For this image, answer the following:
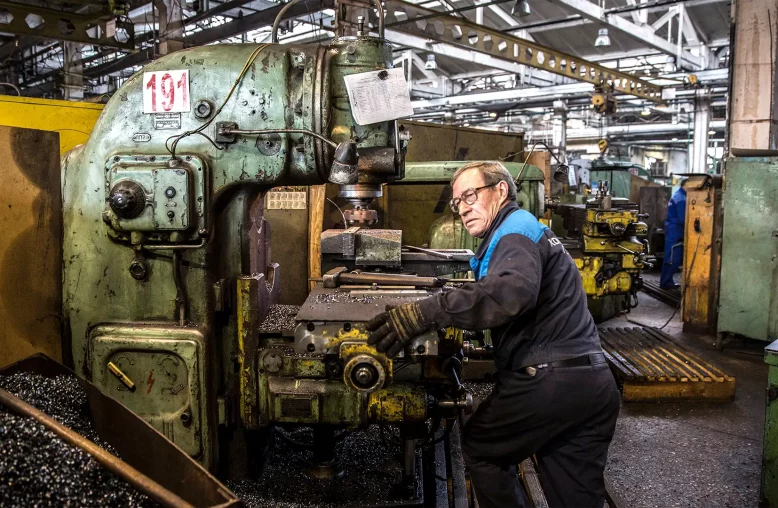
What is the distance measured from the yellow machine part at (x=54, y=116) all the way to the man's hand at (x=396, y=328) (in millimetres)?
2048

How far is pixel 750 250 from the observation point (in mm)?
4035

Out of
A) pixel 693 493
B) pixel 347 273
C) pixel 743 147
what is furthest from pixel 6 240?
pixel 743 147

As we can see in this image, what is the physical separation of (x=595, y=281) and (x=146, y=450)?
3325mm

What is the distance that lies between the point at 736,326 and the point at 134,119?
3.97 metres

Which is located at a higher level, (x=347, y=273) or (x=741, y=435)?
(x=347, y=273)

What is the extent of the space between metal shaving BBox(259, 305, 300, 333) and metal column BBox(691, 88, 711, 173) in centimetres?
845

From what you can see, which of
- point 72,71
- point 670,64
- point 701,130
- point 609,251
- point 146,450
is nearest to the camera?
point 146,450

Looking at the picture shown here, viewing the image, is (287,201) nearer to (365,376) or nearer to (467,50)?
(365,376)

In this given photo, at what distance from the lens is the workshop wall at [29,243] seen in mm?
1873

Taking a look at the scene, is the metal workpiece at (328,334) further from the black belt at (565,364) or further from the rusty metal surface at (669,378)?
the rusty metal surface at (669,378)

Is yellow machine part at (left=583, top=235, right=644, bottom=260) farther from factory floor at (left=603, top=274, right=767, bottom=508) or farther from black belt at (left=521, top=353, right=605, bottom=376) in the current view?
black belt at (left=521, top=353, right=605, bottom=376)

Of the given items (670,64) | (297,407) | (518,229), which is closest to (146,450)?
(297,407)

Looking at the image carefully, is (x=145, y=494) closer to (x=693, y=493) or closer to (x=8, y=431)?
(x=8, y=431)

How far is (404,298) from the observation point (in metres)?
1.76
